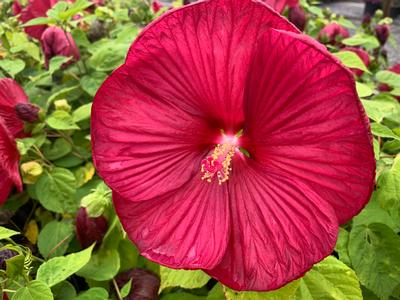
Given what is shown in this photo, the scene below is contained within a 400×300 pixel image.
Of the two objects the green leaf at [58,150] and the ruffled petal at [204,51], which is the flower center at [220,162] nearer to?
the ruffled petal at [204,51]

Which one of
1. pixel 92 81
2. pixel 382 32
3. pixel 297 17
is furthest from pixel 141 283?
pixel 382 32

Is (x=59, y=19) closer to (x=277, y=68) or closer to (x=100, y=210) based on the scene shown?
(x=100, y=210)

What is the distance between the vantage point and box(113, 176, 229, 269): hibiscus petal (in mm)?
569

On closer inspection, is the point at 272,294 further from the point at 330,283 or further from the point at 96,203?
the point at 96,203

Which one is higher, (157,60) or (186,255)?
(157,60)

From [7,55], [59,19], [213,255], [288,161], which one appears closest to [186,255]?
[213,255]

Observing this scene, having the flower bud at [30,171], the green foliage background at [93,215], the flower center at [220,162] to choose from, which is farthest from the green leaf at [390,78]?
the flower bud at [30,171]

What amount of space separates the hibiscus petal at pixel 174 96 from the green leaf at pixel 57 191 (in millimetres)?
332

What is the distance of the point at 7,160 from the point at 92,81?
0.38m

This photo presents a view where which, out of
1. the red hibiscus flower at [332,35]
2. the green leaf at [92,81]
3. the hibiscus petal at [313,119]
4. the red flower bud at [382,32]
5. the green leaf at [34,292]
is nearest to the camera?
the hibiscus petal at [313,119]

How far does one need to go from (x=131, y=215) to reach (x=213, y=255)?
112 millimetres

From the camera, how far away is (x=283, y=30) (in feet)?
1.58

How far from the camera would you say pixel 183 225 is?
1.98ft

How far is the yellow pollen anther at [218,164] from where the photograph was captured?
2.07 feet
